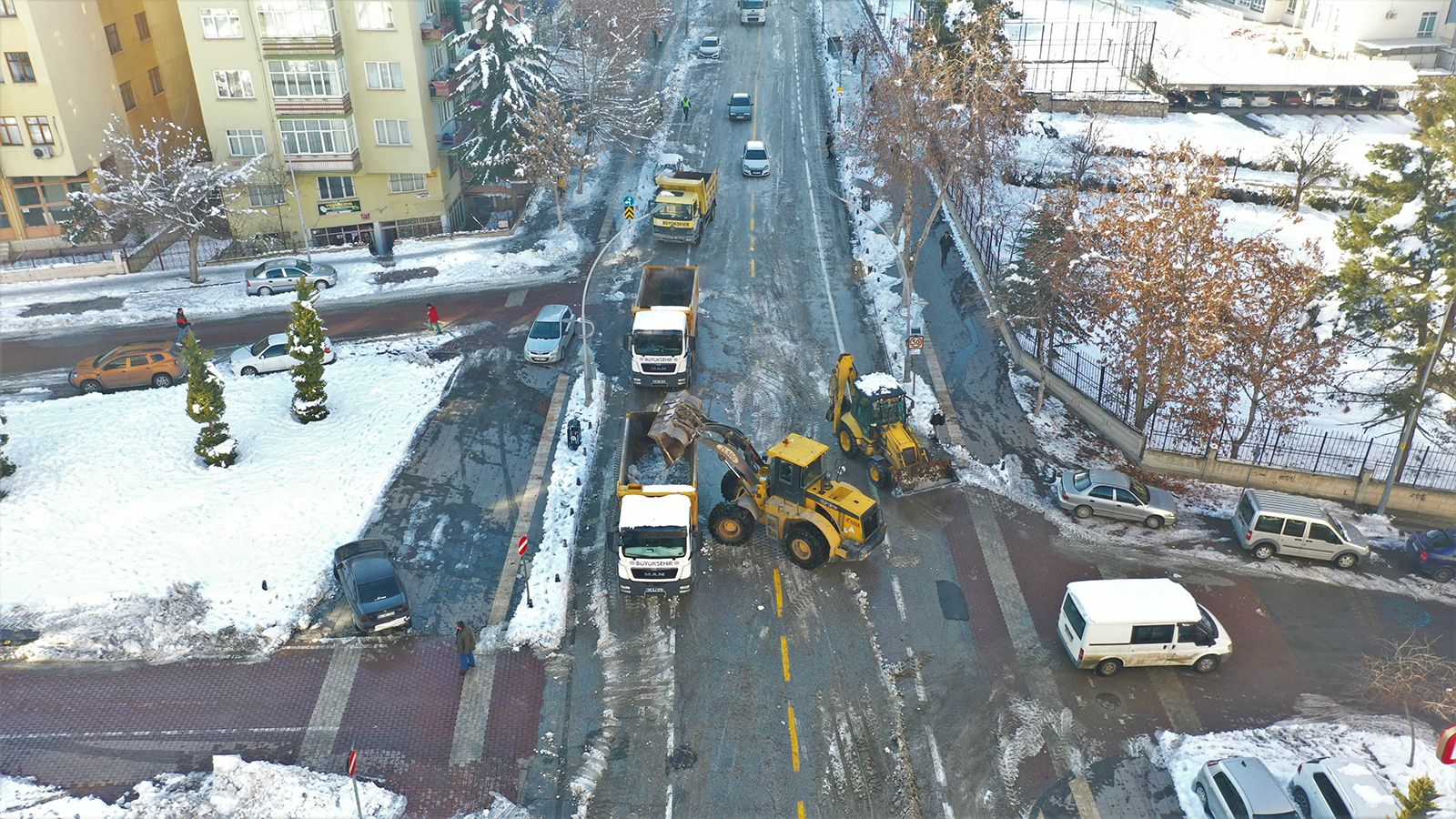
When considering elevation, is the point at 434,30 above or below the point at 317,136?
above

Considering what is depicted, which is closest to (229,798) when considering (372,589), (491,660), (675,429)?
(372,589)

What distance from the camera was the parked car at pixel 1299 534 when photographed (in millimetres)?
27438

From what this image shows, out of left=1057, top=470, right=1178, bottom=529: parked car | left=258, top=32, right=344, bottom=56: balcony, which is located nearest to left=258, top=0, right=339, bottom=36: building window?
left=258, top=32, right=344, bottom=56: balcony

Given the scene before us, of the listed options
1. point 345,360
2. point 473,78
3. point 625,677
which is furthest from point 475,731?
point 473,78

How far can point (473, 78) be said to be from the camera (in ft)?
166

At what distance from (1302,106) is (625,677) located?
6261cm

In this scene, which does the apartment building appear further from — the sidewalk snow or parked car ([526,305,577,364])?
the sidewalk snow

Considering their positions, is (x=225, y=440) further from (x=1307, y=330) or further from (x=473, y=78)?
(x=1307, y=330)

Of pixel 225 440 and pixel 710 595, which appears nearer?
pixel 710 595

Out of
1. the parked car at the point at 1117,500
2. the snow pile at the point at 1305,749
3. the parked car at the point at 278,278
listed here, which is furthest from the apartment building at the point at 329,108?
the snow pile at the point at 1305,749

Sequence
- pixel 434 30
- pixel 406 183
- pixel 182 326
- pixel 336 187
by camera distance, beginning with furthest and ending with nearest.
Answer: pixel 406 183 < pixel 336 187 < pixel 434 30 < pixel 182 326

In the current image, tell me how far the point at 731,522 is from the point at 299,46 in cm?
3471

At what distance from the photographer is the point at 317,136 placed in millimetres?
49375

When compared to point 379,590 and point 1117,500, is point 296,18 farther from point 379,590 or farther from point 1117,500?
point 1117,500
